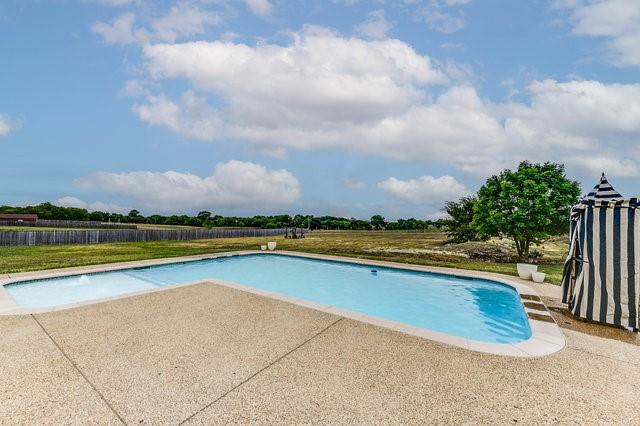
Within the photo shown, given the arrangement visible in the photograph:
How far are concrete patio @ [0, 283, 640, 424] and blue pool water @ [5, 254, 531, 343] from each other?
262cm

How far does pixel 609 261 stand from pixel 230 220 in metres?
75.1

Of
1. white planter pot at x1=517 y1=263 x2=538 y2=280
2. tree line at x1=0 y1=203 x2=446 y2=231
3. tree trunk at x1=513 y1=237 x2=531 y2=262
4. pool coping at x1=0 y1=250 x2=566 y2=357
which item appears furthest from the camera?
tree line at x1=0 y1=203 x2=446 y2=231

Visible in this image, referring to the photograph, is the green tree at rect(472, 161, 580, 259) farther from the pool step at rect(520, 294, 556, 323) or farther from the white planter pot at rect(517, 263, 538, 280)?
the pool step at rect(520, 294, 556, 323)

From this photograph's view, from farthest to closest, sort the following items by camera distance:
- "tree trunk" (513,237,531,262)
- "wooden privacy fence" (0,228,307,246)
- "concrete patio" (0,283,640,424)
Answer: "wooden privacy fence" (0,228,307,246), "tree trunk" (513,237,531,262), "concrete patio" (0,283,640,424)

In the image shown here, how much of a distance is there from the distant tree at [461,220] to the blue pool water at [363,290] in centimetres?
1338

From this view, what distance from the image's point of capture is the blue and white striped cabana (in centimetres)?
589

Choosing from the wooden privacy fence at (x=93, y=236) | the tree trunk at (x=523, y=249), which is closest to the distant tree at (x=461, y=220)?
the tree trunk at (x=523, y=249)

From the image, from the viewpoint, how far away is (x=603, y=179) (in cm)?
672

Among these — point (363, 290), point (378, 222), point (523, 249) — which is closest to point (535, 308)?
point (363, 290)

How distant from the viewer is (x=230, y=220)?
248 feet

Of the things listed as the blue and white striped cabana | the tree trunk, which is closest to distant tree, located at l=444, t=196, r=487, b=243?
the tree trunk

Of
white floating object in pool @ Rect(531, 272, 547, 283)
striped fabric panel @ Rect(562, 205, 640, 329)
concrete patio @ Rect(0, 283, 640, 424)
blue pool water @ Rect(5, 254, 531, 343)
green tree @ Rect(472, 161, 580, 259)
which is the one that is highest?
green tree @ Rect(472, 161, 580, 259)

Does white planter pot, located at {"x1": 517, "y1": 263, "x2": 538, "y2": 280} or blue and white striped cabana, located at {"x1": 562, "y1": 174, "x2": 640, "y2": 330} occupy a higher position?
blue and white striped cabana, located at {"x1": 562, "y1": 174, "x2": 640, "y2": 330}

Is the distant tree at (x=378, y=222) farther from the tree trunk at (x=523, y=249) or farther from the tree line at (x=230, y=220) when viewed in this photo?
the tree trunk at (x=523, y=249)
